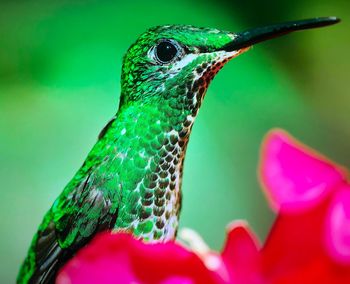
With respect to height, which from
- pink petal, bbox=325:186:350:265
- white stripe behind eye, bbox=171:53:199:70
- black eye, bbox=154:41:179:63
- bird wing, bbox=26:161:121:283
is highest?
black eye, bbox=154:41:179:63

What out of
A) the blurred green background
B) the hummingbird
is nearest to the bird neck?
the hummingbird

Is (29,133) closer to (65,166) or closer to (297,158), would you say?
(65,166)

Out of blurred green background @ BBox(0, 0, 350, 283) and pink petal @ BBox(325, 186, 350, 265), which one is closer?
pink petal @ BBox(325, 186, 350, 265)

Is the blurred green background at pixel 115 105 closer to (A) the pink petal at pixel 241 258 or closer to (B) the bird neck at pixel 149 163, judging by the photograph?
(B) the bird neck at pixel 149 163

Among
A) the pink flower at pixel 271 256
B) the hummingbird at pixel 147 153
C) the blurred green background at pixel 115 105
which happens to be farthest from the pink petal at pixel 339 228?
the blurred green background at pixel 115 105

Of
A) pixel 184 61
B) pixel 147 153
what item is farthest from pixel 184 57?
pixel 147 153

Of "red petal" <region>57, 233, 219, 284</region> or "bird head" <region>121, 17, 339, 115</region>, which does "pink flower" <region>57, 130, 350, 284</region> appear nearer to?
"red petal" <region>57, 233, 219, 284</region>

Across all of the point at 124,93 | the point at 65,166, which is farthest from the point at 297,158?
the point at 65,166
